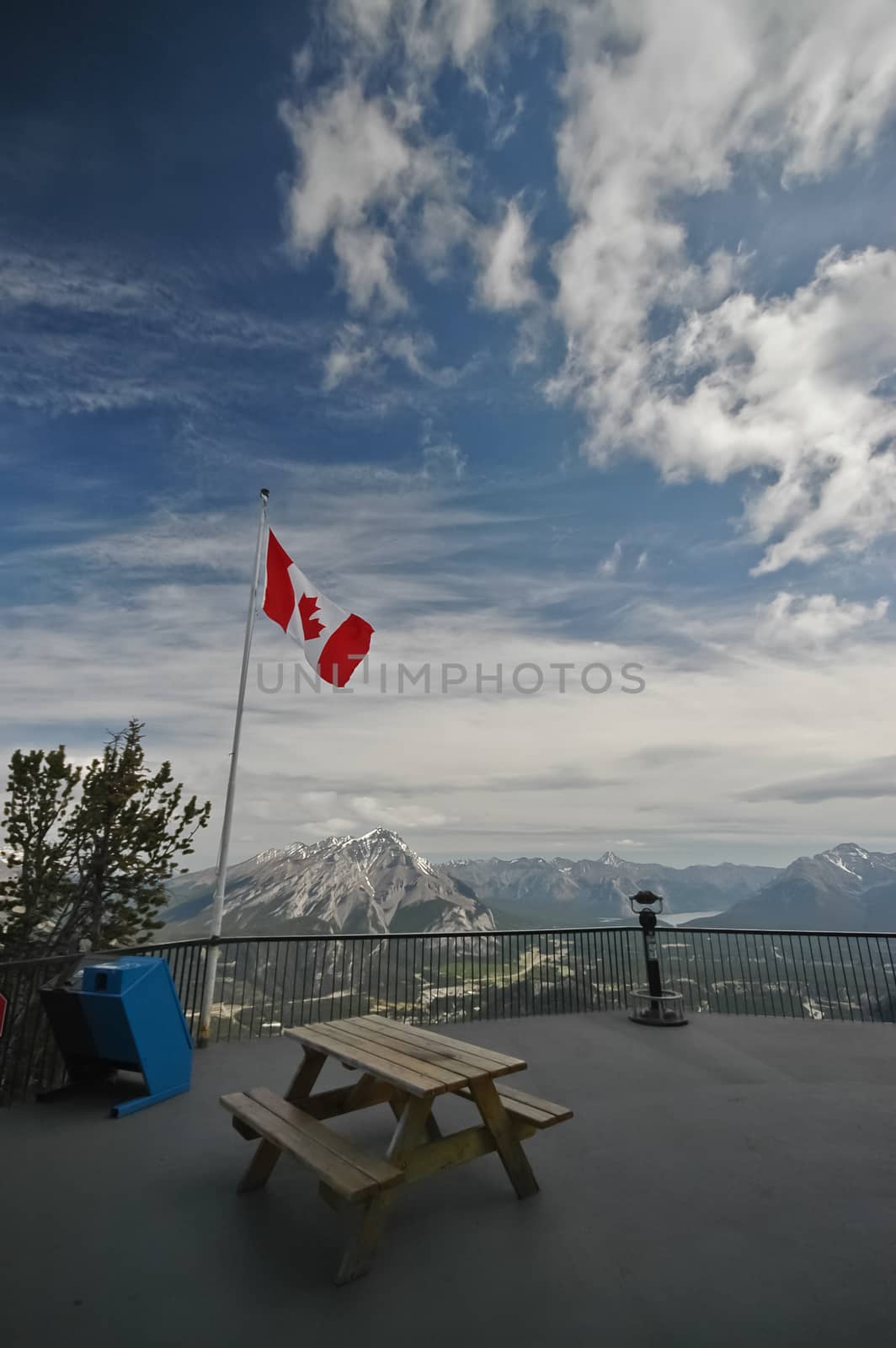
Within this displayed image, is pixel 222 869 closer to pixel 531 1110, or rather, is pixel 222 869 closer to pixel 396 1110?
pixel 396 1110

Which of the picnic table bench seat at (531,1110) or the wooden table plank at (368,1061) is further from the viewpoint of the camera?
the picnic table bench seat at (531,1110)

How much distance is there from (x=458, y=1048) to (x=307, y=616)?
5.61 meters

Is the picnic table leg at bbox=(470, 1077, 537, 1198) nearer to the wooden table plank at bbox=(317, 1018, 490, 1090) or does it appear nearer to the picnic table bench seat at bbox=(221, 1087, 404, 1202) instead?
the wooden table plank at bbox=(317, 1018, 490, 1090)

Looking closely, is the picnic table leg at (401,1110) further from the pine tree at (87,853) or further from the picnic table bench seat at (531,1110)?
the pine tree at (87,853)

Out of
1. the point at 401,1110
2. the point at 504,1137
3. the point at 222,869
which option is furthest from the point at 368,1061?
the point at 222,869

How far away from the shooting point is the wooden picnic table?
104 inches

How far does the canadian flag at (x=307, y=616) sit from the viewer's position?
26.5 feet

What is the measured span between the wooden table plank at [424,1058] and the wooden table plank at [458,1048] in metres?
0.04

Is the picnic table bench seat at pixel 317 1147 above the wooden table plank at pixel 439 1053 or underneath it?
underneath

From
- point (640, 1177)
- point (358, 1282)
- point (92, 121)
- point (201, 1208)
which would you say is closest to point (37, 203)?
point (92, 121)

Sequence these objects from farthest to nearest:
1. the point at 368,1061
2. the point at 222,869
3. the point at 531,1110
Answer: the point at 222,869 → the point at 531,1110 → the point at 368,1061

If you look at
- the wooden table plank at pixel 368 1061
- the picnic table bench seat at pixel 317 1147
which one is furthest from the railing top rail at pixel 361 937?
the picnic table bench seat at pixel 317 1147

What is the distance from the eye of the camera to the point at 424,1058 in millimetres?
3297

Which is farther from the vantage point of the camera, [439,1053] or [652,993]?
[652,993]
